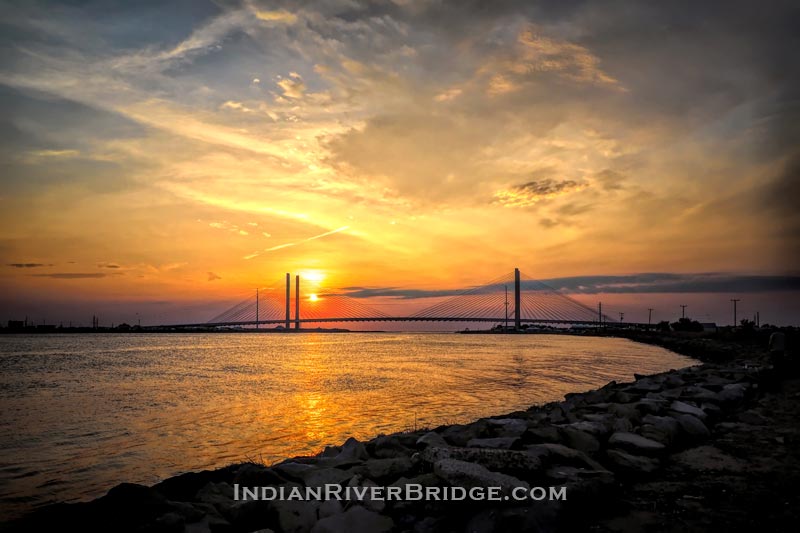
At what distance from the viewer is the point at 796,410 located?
820cm

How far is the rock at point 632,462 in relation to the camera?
5039 mm

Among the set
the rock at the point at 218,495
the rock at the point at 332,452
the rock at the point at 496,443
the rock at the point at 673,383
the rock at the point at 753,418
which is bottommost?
the rock at the point at 673,383

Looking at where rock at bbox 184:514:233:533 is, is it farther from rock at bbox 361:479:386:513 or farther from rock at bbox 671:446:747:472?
rock at bbox 671:446:747:472

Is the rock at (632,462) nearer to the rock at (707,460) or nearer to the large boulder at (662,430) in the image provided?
the rock at (707,460)

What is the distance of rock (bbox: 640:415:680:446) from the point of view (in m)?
6.11

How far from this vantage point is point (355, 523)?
3902 mm

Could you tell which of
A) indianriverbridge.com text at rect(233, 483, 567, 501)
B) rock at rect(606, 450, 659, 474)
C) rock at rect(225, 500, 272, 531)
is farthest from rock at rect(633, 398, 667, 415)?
rock at rect(225, 500, 272, 531)

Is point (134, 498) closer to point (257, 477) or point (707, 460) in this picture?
point (257, 477)

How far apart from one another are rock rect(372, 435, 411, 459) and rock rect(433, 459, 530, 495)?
182cm

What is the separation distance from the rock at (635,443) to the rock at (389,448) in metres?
2.52

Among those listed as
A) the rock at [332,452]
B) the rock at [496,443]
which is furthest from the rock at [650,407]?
the rock at [332,452]

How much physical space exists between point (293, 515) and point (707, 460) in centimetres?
460

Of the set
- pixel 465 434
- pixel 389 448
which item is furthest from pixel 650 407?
pixel 389 448

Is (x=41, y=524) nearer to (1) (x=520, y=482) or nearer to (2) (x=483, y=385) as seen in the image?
(1) (x=520, y=482)
